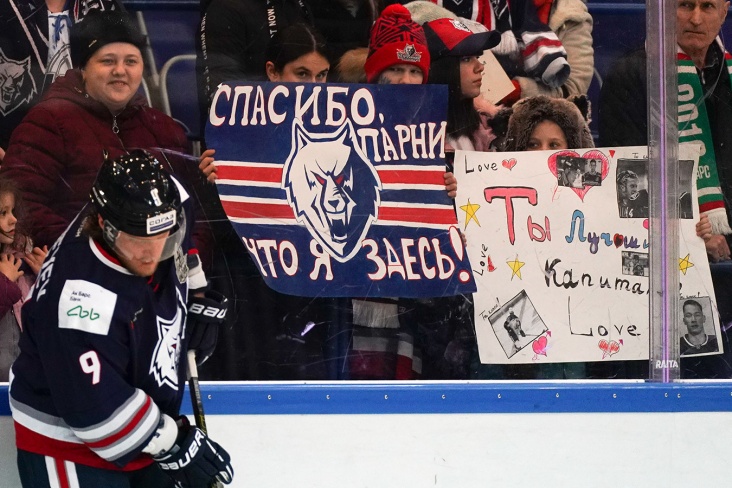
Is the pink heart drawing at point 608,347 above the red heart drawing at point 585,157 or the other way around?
the other way around

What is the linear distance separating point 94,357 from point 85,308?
3.8 inches

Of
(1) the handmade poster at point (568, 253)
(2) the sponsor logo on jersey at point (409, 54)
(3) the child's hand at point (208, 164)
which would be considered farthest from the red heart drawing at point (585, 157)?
(3) the child's hand at point (208, 164)

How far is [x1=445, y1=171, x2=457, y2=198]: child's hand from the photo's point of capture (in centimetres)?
260

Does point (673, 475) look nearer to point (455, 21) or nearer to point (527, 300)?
point (527, 300)

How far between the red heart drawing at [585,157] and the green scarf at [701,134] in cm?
21

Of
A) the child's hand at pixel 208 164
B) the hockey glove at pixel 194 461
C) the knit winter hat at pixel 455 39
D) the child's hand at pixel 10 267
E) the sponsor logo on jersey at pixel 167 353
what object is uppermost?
the knit winter hat at pixel 455 39

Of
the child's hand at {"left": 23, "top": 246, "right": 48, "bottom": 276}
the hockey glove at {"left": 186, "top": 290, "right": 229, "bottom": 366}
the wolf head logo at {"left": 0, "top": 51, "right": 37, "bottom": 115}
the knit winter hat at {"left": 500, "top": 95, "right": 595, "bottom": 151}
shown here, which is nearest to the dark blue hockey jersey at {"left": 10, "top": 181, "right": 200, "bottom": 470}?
the hockey glove at {"left": 186, "top": 290, "right": 229, "bottom": 366}

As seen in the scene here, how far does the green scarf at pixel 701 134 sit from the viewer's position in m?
2.64

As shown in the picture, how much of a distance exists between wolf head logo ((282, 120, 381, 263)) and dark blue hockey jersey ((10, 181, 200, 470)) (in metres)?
0.51

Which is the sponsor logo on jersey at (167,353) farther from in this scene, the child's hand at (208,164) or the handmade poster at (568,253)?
the handmade poster at (568,253)

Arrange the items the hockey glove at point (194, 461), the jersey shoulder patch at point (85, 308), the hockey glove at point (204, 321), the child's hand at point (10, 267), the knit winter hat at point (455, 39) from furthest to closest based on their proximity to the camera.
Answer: the knit winter hat at point (455, 39) → the child's hand at point (10, 267) → the hockey glove at point (204, 321) → the hockey glove at point (194, 461) → the jersey shoulder patch at point (85, 308)

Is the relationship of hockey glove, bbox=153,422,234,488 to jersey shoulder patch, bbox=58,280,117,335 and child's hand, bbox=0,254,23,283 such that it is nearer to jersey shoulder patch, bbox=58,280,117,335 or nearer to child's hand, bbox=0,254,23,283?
jersey shoulder patch, bbox=58,280,117,335

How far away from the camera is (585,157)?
104 inches

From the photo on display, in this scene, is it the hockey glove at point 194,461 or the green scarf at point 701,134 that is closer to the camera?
the hockey glove at point 194,461
